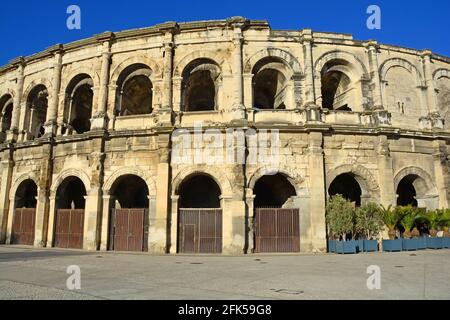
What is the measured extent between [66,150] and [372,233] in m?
13.9

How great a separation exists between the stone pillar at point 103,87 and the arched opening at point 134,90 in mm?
613

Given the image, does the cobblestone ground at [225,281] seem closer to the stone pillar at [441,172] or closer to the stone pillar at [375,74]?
the stone pillar at [441,172]

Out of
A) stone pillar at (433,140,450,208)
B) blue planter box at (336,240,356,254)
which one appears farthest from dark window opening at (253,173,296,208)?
stone pillar at (433,140,450,208)

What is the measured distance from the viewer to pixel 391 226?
43.3ft

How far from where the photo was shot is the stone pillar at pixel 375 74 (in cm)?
1497

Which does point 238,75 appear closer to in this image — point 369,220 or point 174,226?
point 174,226

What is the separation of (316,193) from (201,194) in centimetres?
565

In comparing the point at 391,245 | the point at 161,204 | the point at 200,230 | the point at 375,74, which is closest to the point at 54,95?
the point at 161,204

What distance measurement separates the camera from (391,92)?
51.8ft

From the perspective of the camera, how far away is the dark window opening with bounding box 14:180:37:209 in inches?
674

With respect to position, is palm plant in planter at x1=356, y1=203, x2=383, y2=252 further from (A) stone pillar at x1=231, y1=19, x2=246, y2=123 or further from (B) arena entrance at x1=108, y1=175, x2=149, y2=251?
(B) arena entrance at x1=108, y1=175, x2=149, y2=251

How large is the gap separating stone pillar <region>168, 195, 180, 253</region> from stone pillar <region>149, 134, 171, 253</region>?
0.16 meters
